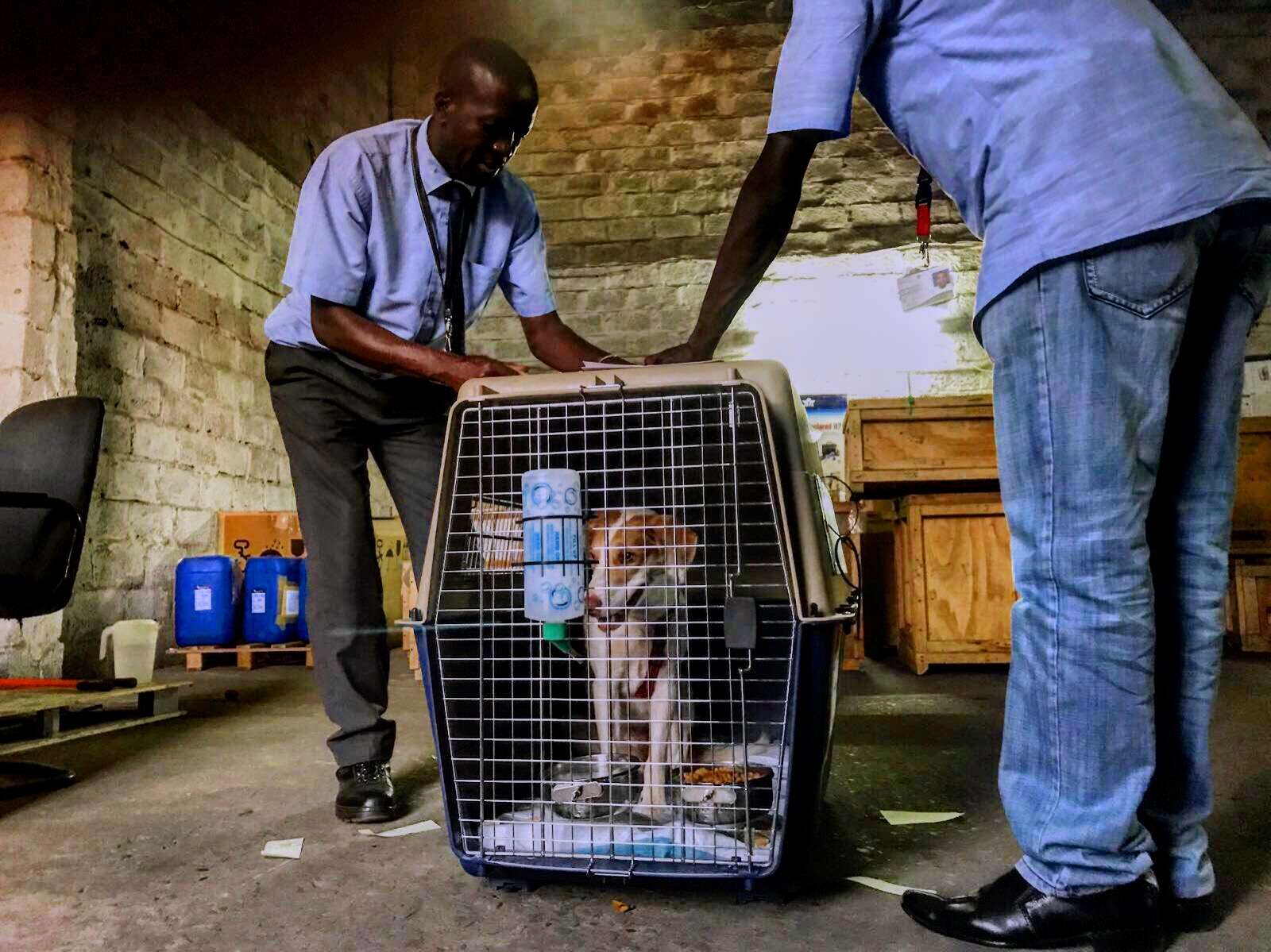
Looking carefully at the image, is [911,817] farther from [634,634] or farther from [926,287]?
[926,287]

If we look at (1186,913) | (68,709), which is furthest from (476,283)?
(68,709)

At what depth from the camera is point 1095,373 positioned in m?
1.02

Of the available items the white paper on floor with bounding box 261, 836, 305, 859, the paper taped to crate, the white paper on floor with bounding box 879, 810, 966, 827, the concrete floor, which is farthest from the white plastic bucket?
the paper taped to crate

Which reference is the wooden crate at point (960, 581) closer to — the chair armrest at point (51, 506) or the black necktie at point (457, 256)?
the black necktie at point (457, 256)

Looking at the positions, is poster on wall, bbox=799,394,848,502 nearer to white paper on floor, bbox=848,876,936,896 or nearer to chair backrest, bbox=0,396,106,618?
chair backrest, bbox=0,396,106,618

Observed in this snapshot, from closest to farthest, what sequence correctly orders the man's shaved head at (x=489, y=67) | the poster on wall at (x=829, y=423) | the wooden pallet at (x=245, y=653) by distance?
1. the man's shaved head at (x=489, y=67)
2. the wooden pallet at (x=245, y=653)
3. the poster on wall at (x=829, y=423)

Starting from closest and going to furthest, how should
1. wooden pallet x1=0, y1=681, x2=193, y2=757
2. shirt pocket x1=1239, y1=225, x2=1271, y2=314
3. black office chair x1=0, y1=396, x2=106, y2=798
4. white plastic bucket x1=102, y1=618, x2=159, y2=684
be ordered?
shirt pocket x1=1239, y1=225, x2=1271, y2=314 < black office chair x1=0, y1=396, x2=106, y2=798 < wooden pallet x1=0, y1=681, x2=193, y2=757 < white plastic bucket x1=102, y1=618, x2=159, y2=684

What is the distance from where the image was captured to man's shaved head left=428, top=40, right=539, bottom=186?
1.69 m

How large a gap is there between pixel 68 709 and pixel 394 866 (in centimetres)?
214

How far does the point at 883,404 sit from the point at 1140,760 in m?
3.00

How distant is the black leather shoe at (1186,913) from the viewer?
1118mm

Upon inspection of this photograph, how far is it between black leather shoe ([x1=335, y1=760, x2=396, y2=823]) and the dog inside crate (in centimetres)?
35

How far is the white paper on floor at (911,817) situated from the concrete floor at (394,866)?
1.1 inches

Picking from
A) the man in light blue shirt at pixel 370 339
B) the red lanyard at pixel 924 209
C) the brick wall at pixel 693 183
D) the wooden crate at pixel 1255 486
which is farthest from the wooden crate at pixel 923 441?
the man in light blue shirt at pixel 370 339
